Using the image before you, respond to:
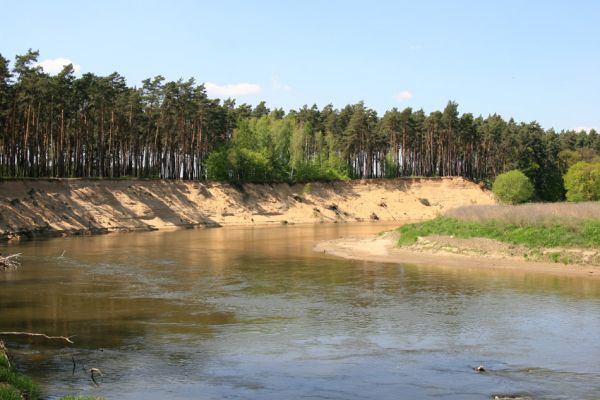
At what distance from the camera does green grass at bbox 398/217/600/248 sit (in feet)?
121

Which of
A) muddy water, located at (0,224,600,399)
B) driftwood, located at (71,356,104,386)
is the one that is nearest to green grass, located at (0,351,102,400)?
muddy water, located at (0,224,600,399)

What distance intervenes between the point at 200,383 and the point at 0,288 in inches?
749

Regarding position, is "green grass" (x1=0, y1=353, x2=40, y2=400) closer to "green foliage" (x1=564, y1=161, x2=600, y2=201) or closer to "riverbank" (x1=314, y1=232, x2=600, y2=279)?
"riverbank" (x1=314, y1=232, x2=600, y2=279)

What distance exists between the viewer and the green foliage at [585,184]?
96062 mm

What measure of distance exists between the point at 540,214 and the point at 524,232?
6.18 feet

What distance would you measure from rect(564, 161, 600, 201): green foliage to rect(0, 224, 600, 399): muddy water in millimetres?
69216

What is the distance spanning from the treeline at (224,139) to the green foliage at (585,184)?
Answer: 2473 centimetres

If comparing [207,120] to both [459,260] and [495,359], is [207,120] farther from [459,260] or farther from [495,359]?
[495,359]

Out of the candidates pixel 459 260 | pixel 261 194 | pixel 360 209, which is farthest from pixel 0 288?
pixel 360 209

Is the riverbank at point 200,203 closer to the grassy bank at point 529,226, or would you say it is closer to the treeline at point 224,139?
the treeline at point 224,139

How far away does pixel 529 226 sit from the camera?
39781 millimetres

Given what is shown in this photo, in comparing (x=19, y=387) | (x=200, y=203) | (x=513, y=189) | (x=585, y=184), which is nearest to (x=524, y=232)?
(x=19, y=387)

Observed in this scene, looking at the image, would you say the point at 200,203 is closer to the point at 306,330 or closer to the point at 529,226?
the point at 529,226

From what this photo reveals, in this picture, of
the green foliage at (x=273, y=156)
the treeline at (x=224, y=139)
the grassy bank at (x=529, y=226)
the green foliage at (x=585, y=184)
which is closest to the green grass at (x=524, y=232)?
the grassy bank at (x=529, y=226)
